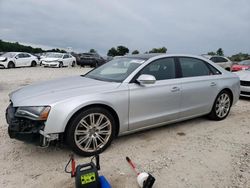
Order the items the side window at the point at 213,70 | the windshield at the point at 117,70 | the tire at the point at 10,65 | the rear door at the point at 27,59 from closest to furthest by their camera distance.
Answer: the windshield at the point at 117,70 → the side window at the point at 213,70 → the tire at the point at 10,65 → the rear door at the point at 27,59

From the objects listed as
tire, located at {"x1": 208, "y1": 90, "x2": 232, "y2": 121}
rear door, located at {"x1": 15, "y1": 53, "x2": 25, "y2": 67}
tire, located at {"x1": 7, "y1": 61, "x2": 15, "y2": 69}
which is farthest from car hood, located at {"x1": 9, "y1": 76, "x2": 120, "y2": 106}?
rear door, located at {"x1": 15, "y1": 53, "x2": 25, "y2": 67}

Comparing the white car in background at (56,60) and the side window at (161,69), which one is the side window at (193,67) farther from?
the white car in background at (56,60)

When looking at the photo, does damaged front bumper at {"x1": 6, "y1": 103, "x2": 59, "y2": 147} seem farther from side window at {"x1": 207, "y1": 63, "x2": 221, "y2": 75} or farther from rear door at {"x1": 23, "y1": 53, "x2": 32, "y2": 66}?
rear door at {"x1": 23, "y1": 53, "x2": 32, "y2": 66}

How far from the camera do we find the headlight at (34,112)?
2848 mm

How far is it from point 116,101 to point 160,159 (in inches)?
39.9

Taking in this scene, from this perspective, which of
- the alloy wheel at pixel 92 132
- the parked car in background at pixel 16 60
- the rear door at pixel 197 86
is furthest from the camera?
the parked car in background at pixel 16 60

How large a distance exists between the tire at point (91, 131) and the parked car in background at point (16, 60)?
663 inches

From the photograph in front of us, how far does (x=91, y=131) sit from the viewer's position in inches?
126

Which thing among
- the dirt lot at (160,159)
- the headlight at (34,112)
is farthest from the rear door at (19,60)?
the headlight at (34,112)

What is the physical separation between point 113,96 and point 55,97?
792 millimetres

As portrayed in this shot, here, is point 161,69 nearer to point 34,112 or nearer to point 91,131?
point 91,131

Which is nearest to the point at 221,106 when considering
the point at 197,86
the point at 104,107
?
the point at 197,86

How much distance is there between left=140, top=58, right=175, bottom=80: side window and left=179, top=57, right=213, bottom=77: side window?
10.0 inches

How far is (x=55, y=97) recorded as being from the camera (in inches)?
119
